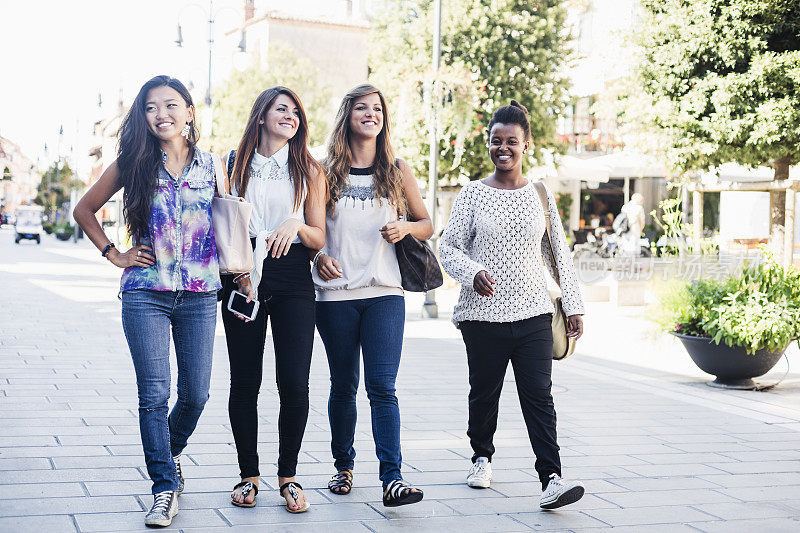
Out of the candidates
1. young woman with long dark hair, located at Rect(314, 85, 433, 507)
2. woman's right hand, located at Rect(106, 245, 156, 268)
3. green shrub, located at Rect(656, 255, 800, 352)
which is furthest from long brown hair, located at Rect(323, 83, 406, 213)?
green shrub, located at Rect(656, 255, 800, 352)

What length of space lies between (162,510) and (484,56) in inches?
843

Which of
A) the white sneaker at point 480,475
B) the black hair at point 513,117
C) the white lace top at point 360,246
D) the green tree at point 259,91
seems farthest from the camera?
the green tree at point 259,91

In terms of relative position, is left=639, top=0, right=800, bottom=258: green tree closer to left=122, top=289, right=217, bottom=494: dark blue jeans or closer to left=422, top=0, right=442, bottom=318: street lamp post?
left=422, top=0, right=442, bottom=318: street lamp post

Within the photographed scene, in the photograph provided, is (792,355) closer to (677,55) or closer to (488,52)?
A: (677,55)

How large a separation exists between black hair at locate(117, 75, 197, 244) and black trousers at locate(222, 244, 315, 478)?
483mm

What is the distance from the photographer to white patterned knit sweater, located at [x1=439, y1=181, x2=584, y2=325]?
15.4 ft

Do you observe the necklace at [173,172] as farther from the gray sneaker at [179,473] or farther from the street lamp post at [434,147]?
the street lamp post at [434,147]

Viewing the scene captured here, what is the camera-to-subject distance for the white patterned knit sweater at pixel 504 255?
4707mm

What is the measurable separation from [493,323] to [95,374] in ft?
15.4

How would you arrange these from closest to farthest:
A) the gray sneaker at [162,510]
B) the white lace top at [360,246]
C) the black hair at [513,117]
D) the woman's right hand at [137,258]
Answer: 1. the gray sneaker at [162,510]
2. the woman's right hand at [137,258]
3. the white lace top at [360,246]
4. the black hair at [513,117]

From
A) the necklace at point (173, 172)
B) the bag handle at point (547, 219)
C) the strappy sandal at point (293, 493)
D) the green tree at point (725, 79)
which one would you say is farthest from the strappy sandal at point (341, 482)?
the green tree at point (725, 79)

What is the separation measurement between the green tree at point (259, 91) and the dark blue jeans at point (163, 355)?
33925mm

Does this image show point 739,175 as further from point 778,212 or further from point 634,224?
point 778,212

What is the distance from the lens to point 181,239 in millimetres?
4227
